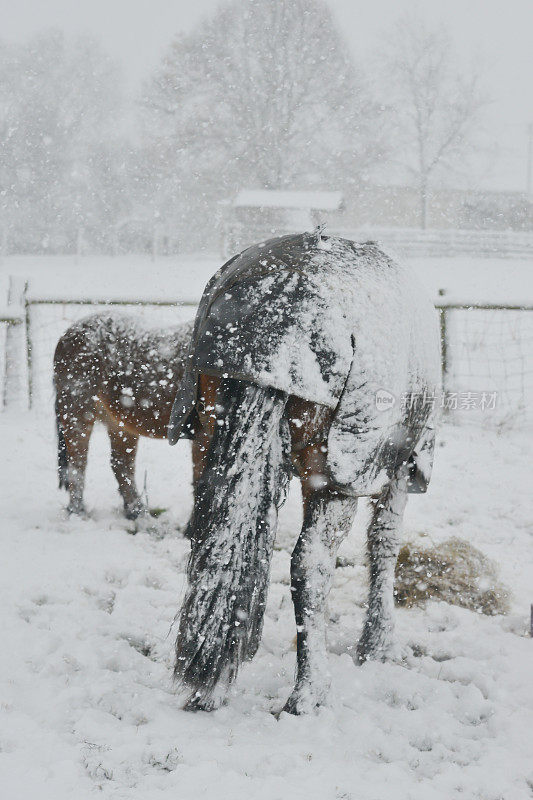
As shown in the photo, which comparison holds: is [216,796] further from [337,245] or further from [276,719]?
[337,245]

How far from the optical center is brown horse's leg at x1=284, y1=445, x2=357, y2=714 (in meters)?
2.04

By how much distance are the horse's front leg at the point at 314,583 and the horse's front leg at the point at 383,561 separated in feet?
1.57

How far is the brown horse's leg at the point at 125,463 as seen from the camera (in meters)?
4.00

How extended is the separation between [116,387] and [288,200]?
1808cm

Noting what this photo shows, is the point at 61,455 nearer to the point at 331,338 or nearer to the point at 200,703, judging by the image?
the point at 200,703

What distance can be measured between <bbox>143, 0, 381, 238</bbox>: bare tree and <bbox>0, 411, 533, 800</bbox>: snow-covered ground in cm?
2151

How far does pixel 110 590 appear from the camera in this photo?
2879mm

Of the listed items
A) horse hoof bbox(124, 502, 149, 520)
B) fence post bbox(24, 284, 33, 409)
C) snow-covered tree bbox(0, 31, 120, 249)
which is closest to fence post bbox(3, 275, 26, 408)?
fence post bbox(24, 284, 33, 409)

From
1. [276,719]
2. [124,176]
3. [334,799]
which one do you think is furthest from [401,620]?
[124,176]

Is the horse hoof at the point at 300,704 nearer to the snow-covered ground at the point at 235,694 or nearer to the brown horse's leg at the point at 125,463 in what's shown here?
the snow-covered ground at the point at 235,694

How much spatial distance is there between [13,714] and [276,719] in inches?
32.9

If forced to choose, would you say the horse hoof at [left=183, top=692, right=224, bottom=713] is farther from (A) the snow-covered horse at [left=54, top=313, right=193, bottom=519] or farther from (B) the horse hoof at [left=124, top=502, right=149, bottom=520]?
(B) the horse hoof at [left=124, top=502, right=149, bottom=520]

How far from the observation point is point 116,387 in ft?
12.2

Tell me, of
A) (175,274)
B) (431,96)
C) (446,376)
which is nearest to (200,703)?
(446,376)
